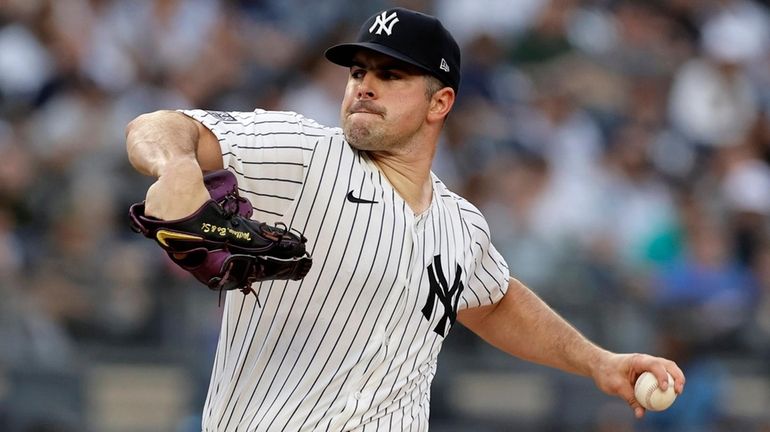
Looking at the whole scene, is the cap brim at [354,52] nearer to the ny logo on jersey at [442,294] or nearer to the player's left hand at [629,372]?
the ny logo on jersey at [442,294]

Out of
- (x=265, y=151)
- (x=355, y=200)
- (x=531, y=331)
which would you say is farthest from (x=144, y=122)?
(x=531, y=331)

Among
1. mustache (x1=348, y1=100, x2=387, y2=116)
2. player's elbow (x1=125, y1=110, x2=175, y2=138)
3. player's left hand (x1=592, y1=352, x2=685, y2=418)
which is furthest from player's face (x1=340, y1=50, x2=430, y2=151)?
player's left hand (x1=592, y1=352, x2=685, y2=418)

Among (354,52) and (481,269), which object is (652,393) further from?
(354,52)

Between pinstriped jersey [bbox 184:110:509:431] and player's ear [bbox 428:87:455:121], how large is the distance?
11.8 inches

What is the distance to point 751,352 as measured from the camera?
943cm

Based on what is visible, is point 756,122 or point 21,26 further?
point 756,122

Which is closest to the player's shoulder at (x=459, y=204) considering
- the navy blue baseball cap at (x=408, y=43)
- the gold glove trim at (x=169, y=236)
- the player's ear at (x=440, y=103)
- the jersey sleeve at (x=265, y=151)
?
the player's ear at (x=440, y=103)

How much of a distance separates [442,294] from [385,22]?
86 cm

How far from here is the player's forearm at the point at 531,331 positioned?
4738 mm

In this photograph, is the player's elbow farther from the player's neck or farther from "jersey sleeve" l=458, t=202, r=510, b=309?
"jersey sleeve" l=458, t=202, r=510, b=309

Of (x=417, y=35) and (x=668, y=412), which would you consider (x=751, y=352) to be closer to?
(x=668, y=412)

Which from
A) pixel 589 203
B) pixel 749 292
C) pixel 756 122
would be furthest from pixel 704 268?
pixel 756 122

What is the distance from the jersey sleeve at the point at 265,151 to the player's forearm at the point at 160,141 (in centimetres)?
13

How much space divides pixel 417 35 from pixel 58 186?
5080 mm
